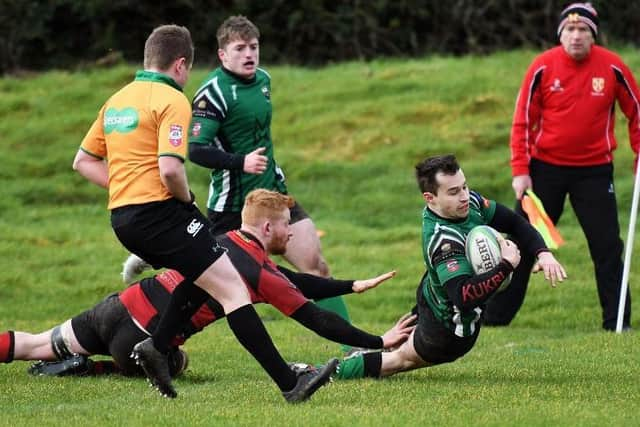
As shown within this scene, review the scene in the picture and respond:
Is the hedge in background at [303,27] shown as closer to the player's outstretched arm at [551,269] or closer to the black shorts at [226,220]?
the black shorts at [226,220]

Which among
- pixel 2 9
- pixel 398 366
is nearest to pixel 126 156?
pixel 398 366

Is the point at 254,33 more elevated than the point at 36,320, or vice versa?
the point at 254,33

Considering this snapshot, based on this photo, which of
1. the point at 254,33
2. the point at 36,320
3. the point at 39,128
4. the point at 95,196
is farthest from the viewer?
the point at 39,128

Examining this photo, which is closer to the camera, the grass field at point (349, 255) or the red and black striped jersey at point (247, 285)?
the grass field at point (349, 255)

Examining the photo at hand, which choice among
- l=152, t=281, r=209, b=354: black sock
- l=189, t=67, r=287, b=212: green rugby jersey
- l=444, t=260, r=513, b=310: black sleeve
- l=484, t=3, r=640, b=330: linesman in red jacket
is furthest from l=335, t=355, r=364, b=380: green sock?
l=484, t=3, r=640, b=330: linesman in red jacket

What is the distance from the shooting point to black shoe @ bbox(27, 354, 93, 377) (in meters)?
8.57

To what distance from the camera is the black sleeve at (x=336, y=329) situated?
24.3 ft

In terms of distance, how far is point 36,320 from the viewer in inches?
491

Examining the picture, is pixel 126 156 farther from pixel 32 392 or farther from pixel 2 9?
pixel 2 9

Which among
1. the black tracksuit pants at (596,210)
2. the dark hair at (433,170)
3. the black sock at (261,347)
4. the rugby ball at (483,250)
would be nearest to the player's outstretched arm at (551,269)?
the rugby ball at (483,250)

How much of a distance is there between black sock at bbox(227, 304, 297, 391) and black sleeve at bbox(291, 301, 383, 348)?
18.9 inches

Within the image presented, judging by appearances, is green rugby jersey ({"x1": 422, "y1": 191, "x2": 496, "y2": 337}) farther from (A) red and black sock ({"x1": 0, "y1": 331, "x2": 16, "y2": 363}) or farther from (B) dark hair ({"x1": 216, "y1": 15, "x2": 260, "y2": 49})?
(A) red and black sock ({"x1": 0, "y1": 331, "x2": 16, "y2": 363})

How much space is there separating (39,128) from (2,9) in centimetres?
429

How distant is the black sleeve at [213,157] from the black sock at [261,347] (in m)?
1.68
